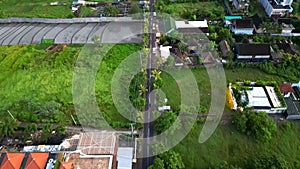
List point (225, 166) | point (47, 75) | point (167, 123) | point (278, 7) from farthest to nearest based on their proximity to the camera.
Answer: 1. point (278, 7)
2. point (47, 75)
3. point (167, 123)
4. point (225, 166)

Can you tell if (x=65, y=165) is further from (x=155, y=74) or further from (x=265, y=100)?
(x=265, y=100)

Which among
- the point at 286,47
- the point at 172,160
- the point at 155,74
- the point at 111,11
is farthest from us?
the point at 111,11

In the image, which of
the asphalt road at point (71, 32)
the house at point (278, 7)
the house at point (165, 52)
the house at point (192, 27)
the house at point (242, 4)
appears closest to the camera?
the house at point (165, 52)

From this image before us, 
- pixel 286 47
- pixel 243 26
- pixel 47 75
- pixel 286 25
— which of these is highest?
pixel 243 26

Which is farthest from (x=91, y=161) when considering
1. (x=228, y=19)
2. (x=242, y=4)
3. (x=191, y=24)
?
(x=242, y=4)

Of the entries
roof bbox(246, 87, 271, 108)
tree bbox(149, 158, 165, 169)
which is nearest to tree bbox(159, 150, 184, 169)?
tree bbox(149, 158, 165, 169)

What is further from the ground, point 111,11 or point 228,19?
point 111,11

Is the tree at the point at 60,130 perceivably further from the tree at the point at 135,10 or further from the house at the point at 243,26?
the house at the point at 243,26

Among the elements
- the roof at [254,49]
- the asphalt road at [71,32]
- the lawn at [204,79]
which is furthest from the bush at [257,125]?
the asphalt road at [71,32]
